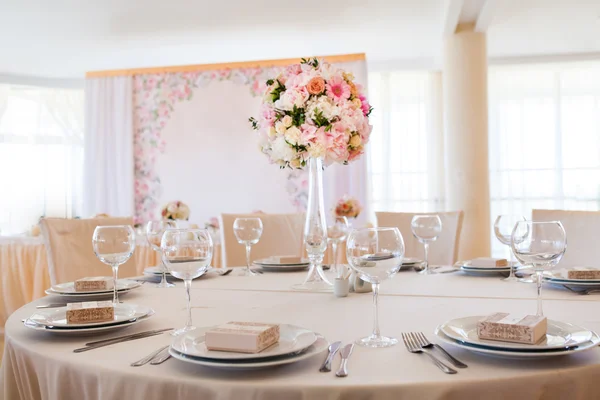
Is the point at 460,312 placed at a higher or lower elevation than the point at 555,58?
lower

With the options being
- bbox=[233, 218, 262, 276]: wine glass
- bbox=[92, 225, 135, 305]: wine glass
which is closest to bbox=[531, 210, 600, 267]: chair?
bbox=[233, 218, 262, 276]: wine glass

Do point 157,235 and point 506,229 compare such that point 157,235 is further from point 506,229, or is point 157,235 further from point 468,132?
point 468,132

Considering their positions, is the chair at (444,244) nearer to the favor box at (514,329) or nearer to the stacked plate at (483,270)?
the stacked plate at (483,270)

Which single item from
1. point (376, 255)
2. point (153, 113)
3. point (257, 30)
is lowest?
point (376, 255)

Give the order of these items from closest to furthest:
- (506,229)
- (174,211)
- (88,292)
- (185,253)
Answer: (185,253), (88,292), (506,229), (174,211)

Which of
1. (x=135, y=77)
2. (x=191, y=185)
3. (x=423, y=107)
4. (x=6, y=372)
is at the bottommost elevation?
(x=6, y=372)

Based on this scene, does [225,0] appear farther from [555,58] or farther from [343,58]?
[555,58]

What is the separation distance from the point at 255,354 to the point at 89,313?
18.9 inches

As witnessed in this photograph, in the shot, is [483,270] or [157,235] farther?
[483,270]

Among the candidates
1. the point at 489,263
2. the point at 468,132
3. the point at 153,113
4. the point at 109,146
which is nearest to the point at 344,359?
the point at 489,263

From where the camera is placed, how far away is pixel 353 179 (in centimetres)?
638

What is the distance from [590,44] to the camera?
607 centimetres

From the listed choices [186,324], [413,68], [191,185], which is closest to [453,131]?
A: [413,68]

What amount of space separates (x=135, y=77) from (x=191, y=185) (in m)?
1.43
